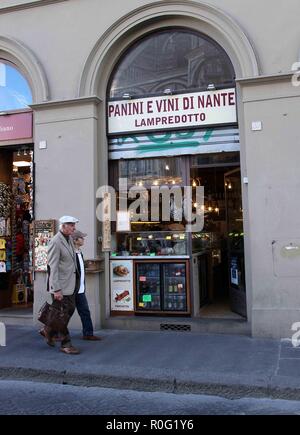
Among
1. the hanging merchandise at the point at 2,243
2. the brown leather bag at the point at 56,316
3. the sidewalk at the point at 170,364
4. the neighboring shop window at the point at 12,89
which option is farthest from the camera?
the hanging merchandise at the point at 2,243

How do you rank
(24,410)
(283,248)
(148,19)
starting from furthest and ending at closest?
(148,19) < (283,248) < (24,410)

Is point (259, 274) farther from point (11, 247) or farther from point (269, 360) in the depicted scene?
point (11, 247)

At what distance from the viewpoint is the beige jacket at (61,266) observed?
6.55 metres

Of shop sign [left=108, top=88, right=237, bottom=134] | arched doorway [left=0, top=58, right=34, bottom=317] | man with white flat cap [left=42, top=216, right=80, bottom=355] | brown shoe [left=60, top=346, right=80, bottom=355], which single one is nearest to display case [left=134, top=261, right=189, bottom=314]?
man with white flat cap [left=42, top=216, right=80, bottom=355]

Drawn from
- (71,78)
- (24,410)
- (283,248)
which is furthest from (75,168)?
(24,410)

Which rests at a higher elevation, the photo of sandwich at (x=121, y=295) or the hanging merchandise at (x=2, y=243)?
the hanging merchandise at (x=2, y=243)

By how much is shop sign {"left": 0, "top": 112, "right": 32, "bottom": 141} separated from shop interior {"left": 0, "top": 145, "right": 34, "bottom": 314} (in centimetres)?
43

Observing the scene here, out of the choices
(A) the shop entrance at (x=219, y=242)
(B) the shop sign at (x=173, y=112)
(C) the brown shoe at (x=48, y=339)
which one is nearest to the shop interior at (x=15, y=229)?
(B) the shop sign at (x=173, y=112)

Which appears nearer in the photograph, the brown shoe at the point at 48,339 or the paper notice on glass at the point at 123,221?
the brown shoe at the point at 48,339

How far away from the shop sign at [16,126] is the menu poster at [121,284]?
116 inches

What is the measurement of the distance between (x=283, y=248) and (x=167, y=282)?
2113 mm

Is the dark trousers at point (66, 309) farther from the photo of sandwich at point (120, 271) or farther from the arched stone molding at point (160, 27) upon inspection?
the arched stone molding at point (160, 27)

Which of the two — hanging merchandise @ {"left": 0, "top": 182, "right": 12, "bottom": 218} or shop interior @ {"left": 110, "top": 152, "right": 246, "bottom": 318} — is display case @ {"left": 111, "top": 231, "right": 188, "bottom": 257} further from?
hanging merchandise @ {"left": 0, "top": 182, "right": 12, "bottom": 218}

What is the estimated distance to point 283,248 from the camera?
7156 mm
